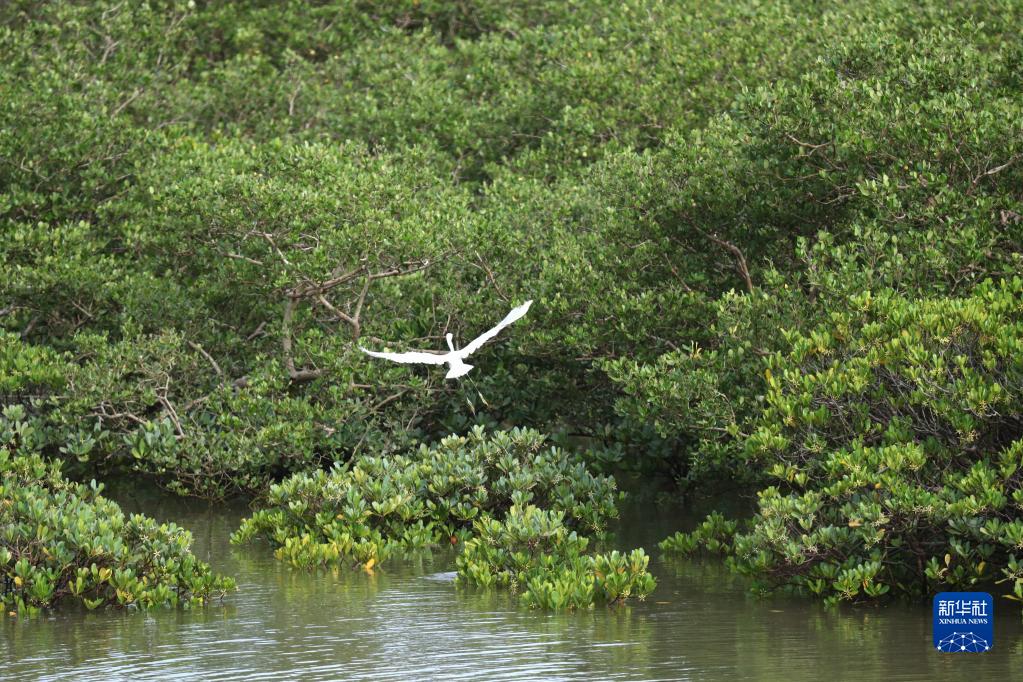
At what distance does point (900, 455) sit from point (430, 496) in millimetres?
6088

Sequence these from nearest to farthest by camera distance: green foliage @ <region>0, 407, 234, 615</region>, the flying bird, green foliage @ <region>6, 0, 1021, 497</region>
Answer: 1. green foliage @ <region>0, 407, 234, 615</region>
2. the flying bird
3. green foliage @ <region>6, 0, 1021, 497</region>

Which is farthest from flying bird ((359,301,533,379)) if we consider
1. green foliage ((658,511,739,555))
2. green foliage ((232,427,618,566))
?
green foliage ((658,511,739,555))

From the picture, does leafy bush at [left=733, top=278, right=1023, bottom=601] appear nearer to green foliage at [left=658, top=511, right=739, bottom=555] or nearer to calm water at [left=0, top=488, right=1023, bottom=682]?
calm water at [left=0, top=488, right=1023, bottom=682]

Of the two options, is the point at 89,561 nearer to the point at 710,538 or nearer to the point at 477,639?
the point at 477,639

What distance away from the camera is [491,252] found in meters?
A: 18.6

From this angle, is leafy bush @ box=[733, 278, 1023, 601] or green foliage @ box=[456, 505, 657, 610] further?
green foliage @ box=[456, 505, 657, 610]

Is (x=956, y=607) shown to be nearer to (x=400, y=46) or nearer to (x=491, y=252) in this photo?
(x=491, y=252)

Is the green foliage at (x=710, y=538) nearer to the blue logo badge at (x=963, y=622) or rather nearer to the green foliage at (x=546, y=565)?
the green foliage at (x=546, y=565)

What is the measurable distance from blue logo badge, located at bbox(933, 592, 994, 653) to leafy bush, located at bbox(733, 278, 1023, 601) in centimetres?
26

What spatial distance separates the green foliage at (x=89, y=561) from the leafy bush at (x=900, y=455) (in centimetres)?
505

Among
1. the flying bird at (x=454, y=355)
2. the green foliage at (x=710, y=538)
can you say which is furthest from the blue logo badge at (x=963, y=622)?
the flying bird at (x=454, y=355)

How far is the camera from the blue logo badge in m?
10.8

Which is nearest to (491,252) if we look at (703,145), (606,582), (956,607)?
(703,145)

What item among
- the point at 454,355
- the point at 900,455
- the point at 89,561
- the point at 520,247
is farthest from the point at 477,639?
the point at 520,247
